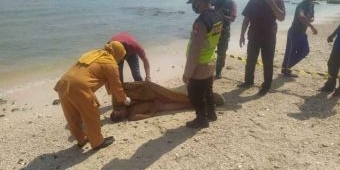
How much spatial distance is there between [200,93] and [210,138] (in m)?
0.63

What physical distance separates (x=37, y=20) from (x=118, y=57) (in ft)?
60.4

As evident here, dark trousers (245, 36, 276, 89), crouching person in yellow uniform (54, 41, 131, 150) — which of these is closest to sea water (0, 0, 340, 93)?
dark trousers (245, 36, 276, 89)

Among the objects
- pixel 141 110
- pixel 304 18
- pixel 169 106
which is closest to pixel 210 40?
pixel 169 106

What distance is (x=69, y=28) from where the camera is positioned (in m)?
20.4

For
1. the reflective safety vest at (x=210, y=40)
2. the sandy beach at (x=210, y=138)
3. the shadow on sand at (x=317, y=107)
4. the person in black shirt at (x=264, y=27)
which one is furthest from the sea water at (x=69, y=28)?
the reflective safety vest at (x=210, y=40)

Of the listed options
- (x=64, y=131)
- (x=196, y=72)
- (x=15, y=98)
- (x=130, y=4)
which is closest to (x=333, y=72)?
(x=196, y=72)

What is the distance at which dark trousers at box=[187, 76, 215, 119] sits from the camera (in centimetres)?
593

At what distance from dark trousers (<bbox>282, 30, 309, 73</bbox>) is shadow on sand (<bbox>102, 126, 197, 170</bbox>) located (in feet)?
13.1

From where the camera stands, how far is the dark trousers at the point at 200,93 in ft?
19.4

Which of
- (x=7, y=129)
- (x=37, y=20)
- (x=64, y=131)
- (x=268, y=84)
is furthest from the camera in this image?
(x=37, y=20)

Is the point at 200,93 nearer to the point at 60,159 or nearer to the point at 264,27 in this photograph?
the point at 60,159

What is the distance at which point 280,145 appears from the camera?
575 centimetres

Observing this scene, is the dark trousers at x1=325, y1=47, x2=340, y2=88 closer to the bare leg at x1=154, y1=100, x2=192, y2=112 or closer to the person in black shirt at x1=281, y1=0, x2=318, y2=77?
the person in black shirt at x1=281, y1=0, x2=318, y2=77

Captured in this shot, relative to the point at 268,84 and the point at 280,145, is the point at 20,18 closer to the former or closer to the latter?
the point at 268,84
